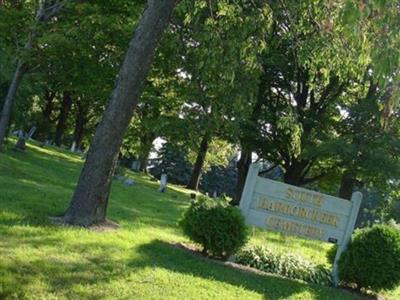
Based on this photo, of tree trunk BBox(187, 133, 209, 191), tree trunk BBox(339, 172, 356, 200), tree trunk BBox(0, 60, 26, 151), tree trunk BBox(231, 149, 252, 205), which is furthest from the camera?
tree trunk BBox(187, 133, 209, 191)

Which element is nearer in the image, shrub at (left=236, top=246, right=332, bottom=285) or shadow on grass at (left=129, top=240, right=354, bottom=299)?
shadow on grass at (left=129, top=240, right=354, bottom=299)

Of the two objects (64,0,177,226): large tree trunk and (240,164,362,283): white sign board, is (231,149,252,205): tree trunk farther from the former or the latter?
(64,0,177,226): large tree trunk

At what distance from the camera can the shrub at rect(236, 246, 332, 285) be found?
10.3 meters

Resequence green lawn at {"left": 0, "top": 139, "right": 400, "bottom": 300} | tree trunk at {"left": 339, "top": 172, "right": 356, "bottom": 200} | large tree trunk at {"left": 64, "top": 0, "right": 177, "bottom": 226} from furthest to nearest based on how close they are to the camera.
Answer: tree trunk at {"left": 339, "top": 172, "right": 356, "bottom": 200}
large tree trunk at {"left": 64, "top": 0, "right": 177, "bottom": 226}
green lawn at {"left": 0, "top": 139, "right": 400, "bottom": 300}

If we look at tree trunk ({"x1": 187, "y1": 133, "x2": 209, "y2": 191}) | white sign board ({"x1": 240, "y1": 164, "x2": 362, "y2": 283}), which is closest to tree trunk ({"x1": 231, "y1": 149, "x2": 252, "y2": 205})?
tree trunk ({"x1": 187, "y1": 133, "x2": 209, "y2": 191})

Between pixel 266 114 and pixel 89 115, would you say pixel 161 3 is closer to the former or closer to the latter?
pixel 266 114

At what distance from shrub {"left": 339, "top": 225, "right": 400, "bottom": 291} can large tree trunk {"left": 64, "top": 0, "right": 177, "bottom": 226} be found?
4.65 metres

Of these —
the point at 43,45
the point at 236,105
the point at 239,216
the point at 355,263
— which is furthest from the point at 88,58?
the point at 355,263

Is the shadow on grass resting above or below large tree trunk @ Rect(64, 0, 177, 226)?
below

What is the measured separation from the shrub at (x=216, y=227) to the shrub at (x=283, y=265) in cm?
72

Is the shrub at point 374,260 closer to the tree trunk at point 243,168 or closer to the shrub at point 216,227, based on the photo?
the shrub at point 216,227

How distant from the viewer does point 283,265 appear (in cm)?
1050

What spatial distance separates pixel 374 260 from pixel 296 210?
1.60m

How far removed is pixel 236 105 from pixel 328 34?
2288 millimetres
